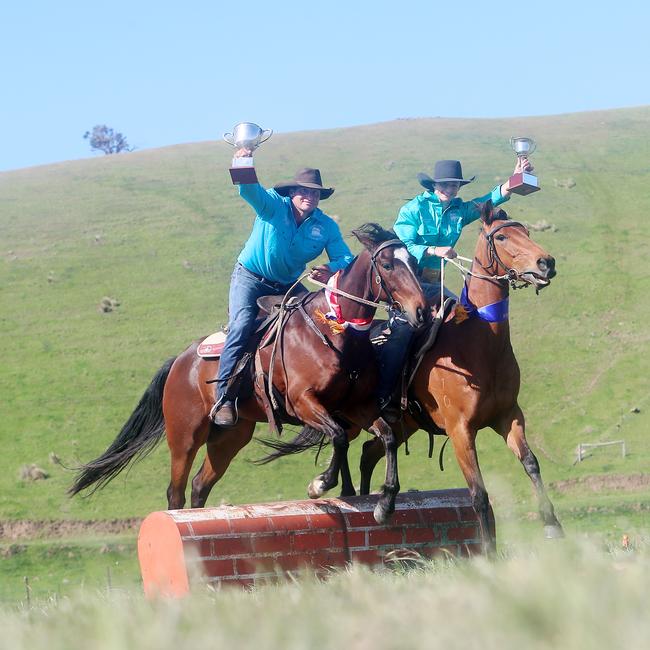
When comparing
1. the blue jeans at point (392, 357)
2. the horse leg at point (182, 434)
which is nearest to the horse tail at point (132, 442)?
the horse leg at point (182, 434)

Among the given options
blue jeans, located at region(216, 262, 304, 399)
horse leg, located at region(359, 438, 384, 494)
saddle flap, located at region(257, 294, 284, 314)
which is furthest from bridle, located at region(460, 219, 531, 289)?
horse leg, located at region(359, 438, 384, 494)

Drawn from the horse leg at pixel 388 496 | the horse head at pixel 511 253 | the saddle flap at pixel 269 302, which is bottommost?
the horse leg at pixel 388 496

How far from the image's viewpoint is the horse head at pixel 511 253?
9.45 m

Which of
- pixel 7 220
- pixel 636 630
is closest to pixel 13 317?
pixel 7 220

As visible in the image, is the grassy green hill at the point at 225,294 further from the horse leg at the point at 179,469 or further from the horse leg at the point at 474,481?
the horse leg at the point at 179,469

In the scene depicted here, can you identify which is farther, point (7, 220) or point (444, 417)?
point (7, 220)

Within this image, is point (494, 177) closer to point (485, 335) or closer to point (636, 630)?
point (485, 335)

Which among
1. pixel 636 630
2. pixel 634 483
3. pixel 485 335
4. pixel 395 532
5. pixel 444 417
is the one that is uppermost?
pixel 636 630

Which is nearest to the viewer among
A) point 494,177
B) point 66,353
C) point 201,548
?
point 201,548

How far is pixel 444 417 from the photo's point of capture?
9914 mm

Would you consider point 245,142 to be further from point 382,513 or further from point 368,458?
point 368,458

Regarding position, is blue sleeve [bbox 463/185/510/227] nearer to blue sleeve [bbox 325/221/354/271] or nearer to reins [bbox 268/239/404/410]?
blue sleeve [bbox 325/221/354/271]

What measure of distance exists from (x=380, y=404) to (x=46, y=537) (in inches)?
654

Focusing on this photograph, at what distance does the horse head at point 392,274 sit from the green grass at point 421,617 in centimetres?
436
